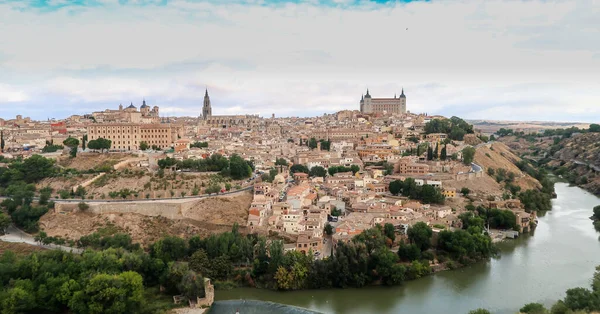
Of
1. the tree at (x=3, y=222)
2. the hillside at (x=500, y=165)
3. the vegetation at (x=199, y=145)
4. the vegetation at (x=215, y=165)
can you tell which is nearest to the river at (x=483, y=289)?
the vegetation at (x=215, y=165)

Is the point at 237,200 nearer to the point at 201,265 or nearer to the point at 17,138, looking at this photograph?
the point at 201,265

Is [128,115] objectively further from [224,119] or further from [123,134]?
[224,119]

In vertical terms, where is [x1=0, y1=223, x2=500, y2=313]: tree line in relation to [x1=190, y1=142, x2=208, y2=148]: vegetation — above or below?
below

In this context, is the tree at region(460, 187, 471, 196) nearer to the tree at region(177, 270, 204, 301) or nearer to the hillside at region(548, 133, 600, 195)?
the hillside at region(548, 133, 600, 195)

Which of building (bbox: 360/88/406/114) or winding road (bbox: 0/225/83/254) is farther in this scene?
building (bbox: 360/88/406/114)

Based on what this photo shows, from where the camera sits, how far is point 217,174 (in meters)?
23.3

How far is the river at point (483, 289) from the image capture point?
536 inches

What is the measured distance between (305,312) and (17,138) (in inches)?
1164

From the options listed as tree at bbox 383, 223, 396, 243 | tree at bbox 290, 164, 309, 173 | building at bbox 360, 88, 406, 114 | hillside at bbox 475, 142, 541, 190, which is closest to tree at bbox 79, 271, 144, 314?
tree at bbox 383, 223, 396, 243

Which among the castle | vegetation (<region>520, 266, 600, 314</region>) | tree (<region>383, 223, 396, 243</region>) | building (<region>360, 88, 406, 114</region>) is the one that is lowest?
vegetation (<region>520, 266, 600, 314</region>)

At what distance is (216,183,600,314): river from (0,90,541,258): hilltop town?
7.12 feet


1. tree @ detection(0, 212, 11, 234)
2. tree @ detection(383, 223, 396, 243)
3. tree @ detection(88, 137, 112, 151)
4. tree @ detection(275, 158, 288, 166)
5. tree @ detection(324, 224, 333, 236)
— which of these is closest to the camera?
tree @ detection(383, 223, 396, 243)

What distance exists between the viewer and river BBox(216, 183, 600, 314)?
13.6 m

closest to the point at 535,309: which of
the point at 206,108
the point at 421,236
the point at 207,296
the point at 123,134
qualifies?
the point at 421,236
